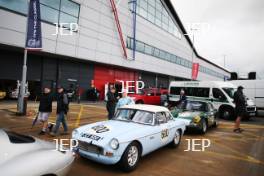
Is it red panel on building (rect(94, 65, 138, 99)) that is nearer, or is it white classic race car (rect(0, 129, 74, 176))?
white classic race car (rect(0, 129, 74, 176))

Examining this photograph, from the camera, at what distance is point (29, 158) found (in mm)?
Result: 2998

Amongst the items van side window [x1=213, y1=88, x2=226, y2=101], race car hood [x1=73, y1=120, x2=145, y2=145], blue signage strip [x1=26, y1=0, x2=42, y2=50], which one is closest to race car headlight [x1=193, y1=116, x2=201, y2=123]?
race car hood [x1=73, y1=120, x2=145, y2=145]

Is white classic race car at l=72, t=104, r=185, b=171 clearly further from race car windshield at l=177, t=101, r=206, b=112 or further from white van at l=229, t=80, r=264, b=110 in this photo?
white van at l=229, t=80, r=264, b=110

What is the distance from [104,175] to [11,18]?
611 inches

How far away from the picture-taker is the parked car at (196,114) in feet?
28.8

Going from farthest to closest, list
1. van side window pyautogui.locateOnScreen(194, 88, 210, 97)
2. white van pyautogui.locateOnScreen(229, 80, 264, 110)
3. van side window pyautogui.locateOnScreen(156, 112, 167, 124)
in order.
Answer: white van pyautogui.locateOnScreen(229, 80, 264, 110), van side window pyautogui.locateOnScreen(194, 88, 210, 97), van side window pyautogui.locateOnScreen(156, 112, 167, 124)

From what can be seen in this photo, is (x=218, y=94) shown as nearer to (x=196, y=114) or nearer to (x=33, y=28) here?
(x=196, y=114)

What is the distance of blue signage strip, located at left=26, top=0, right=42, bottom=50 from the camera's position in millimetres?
12055

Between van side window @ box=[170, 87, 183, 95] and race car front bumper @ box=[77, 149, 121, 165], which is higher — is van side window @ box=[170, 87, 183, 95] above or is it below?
above

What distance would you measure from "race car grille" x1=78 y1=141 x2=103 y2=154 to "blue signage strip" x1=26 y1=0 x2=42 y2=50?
8.97 meters

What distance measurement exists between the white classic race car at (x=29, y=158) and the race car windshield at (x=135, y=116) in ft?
8.47


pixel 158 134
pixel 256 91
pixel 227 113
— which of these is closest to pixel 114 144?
pixel 158 134

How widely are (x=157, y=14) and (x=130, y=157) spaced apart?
111 ft

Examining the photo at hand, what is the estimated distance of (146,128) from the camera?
547cm
